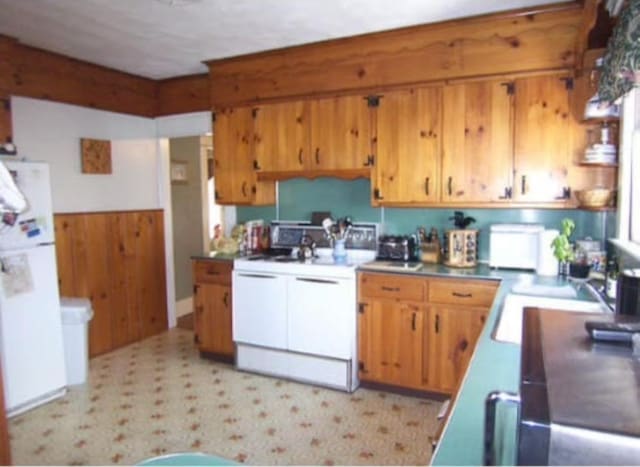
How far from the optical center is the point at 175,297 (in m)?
5.29

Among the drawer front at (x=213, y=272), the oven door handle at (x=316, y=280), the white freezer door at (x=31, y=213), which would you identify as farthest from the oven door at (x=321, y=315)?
the white freezer door at (x=31, y=213)

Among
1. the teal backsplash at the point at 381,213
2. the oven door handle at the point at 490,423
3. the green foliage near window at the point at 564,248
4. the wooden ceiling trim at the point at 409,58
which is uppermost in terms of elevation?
the wooden ceiling trim at the point at 409,58

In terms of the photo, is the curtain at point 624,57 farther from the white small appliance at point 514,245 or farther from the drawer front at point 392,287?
the drawer front at point 392,287

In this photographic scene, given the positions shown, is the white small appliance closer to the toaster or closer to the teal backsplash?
the teal backsplash

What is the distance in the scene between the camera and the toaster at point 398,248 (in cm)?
351

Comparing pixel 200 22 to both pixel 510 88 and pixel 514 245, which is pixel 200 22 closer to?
pixel 510 88

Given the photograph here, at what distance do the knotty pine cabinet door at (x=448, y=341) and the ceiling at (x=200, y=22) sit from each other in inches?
74.6

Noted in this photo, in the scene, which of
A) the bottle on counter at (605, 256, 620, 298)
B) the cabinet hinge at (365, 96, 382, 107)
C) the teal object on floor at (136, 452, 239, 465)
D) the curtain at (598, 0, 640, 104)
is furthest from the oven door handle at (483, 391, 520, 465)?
the cabinet hinge at (365, 96, 382, 107)

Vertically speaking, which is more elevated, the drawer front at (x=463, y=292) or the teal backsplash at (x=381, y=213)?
the teal backsplash at (x=381, y=213)

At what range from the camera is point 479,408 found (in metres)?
1.08

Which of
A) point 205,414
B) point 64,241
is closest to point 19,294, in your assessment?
point 64,241

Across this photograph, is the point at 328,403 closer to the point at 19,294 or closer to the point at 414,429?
the point at 414,429

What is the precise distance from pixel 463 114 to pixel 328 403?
215 centimetres

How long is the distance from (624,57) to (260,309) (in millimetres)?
2758
